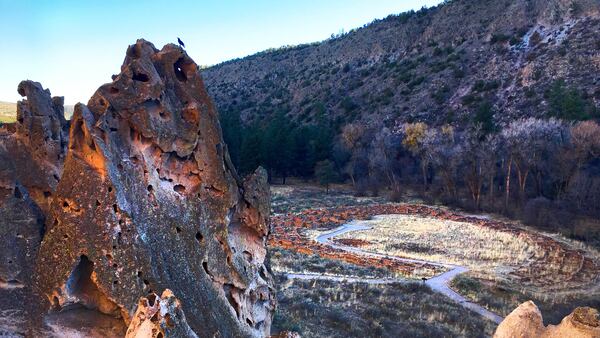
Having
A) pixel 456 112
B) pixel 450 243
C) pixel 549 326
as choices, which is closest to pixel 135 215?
pixel 549 326

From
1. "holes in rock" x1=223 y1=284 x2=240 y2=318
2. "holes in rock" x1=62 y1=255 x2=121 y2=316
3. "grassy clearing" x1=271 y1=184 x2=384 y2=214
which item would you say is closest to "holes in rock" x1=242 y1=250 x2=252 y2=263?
"holes in rock" x1=223 y1=284 x2=240 y2=318

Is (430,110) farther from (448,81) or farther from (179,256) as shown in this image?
(179,256)

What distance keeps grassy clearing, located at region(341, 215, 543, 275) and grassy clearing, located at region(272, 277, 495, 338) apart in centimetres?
743

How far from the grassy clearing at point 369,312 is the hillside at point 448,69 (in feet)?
131

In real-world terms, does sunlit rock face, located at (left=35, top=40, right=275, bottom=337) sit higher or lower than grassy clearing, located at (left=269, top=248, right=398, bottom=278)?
higher

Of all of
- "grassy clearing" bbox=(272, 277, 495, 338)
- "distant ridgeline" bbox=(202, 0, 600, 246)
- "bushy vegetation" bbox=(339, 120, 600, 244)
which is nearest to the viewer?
"grassy clearing" bbox=(272, 277, 495, 338)

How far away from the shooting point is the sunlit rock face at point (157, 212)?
6625 mm

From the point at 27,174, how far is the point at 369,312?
9.92 meters

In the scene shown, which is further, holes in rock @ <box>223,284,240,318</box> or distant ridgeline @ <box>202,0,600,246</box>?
distant ridgeline @ <box>202,0,600,246</box>

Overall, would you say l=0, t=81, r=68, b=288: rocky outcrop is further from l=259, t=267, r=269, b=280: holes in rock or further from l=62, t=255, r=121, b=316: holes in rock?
l=259, t=267, r=269, b=280: holes in rock

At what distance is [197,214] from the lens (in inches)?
311

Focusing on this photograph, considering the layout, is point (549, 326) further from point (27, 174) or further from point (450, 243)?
point (450, 243)

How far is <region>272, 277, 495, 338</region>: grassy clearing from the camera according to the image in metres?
13.2

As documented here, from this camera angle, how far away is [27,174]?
26.9 feet
